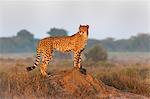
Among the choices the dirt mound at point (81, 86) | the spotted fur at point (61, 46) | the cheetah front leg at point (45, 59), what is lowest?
the dirt mound at point (81, 86)

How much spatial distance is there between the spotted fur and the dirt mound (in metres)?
0.36

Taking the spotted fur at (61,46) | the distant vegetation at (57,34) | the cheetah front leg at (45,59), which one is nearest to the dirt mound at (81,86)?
the spotted fur at (61,46)

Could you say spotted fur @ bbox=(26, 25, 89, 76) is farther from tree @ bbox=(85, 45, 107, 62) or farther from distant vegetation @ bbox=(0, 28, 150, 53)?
distant vegetation @ bbox=(0, 28, 150, 53)

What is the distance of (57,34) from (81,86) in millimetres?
20928

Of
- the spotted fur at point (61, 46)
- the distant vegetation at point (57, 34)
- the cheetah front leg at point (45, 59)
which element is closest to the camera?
the spotted fur at point (61, 46)

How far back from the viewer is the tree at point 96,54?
29.0 m

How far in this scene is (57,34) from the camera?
33781 millimetres

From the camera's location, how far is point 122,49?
4253 cm

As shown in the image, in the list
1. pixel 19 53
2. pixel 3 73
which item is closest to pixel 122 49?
pixel 19 53

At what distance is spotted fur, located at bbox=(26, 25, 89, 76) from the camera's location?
13.3m

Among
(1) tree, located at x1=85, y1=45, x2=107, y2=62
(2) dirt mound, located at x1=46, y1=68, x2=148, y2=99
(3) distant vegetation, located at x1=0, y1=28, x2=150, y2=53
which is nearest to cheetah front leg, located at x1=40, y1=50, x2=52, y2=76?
(2) dirt mound, located at x1=46, y1=68, x2=148, y2=99

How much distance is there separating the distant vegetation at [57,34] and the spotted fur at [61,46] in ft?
62.9

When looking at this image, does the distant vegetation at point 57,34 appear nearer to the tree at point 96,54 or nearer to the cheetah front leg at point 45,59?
the tree at point 96,54

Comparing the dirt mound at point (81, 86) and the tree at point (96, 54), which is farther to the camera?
the tree at point (96, 54)
